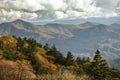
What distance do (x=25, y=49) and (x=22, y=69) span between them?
354ft

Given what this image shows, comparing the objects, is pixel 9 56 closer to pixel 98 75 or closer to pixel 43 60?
pixel 43 60

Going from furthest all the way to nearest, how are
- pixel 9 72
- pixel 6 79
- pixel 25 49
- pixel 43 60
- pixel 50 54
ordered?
pixel 50 54
pixel 25 49
pixel 43 60
pixel 9 72
pixel 6 79

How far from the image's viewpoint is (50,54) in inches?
5187

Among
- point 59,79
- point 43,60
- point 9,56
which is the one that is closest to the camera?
point 59,79

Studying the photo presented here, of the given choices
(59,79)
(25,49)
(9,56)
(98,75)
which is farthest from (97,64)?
(25,49)

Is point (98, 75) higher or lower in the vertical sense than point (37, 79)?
lower

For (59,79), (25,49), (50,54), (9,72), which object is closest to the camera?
(9,72)

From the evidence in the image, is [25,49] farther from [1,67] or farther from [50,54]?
[1,67]

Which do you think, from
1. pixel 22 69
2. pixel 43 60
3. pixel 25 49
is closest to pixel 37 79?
pixel 22 69

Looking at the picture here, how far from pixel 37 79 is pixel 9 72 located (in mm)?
Answer: 1734

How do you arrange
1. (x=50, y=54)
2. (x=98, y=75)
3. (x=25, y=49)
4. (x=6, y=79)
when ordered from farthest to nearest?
1. (x=50, y=54)
2. (x=25, y=49)
3. (x=98, y=75)
4. (x=6, y=79)

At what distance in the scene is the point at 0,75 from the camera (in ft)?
48.1

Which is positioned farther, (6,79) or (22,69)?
(22,69)

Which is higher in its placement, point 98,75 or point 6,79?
point 6,79
